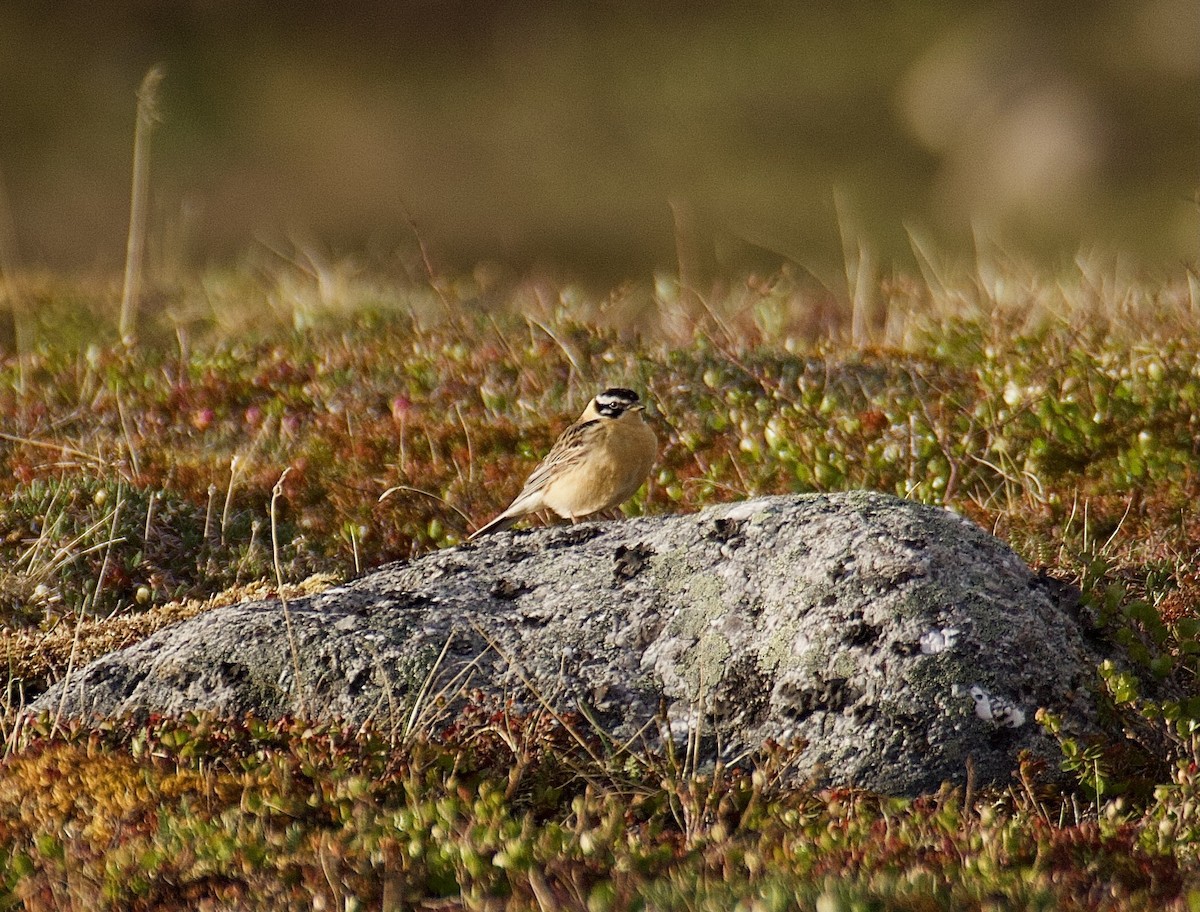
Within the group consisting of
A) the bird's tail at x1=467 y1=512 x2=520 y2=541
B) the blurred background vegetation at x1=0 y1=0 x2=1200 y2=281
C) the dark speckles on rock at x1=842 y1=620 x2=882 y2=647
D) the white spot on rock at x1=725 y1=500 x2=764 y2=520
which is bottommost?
the blurred background vegetation at x1=0 y1=0 x2=1200 y2=281

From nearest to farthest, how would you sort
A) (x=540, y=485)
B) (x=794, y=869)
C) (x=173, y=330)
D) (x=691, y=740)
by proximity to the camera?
(x=794, y=869) → (x=691, y=740) → (x=540, y=485) → (x=173, y=330)

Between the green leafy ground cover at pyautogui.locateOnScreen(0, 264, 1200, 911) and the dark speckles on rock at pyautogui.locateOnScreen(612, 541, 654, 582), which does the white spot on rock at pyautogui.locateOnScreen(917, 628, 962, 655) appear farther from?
the dark speckles on rock at pyautogui.locateOnScreen(612, 541, 654, 582)

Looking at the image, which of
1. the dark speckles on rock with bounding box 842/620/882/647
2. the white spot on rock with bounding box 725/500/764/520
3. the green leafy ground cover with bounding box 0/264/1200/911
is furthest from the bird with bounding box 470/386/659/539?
the dark speckles on rock with bounding box 842/620/882/647

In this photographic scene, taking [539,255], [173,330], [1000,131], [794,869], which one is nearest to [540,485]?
[794,869]

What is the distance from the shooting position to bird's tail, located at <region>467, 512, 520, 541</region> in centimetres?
899

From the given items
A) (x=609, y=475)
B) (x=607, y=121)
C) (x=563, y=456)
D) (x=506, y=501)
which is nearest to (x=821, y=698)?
(x=609, y=475)

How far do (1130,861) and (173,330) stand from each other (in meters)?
10.0

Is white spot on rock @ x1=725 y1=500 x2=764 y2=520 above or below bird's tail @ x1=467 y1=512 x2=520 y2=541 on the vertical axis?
above

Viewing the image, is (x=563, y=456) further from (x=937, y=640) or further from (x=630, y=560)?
(x=937, y=640)

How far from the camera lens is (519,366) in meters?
11.5

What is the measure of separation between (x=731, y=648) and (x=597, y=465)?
7.30 ft

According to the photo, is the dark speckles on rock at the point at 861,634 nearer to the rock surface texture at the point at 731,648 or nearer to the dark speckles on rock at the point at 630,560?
the rock surface texture at the point at 731,648

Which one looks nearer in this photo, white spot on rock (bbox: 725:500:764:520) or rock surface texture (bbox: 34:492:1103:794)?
rock surface texture (bbox: 34:492:1103:794)

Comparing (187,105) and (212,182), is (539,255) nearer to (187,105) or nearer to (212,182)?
(212,182)
